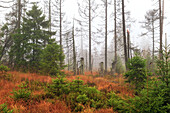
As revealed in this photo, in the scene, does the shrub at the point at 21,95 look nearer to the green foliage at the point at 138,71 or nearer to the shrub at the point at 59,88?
the shrub at the point at 59,88

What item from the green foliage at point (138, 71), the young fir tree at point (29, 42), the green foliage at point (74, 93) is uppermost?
the young fir tree at point (29, 42)

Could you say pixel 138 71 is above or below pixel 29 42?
below

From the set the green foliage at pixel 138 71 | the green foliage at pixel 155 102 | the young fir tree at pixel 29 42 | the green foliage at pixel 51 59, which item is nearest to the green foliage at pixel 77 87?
the green foliage at pixel 155 102

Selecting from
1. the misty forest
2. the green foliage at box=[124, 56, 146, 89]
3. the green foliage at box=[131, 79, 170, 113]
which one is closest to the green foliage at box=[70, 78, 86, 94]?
the misty forest

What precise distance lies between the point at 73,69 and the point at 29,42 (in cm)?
621

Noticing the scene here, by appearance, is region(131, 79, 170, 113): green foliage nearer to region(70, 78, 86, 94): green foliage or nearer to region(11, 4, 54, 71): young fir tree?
region(70, 78, 86, 94): green foliage

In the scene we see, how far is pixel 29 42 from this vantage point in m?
10.6

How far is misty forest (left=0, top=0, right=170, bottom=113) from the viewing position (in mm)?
3346

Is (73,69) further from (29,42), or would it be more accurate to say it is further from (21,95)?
(21,95)

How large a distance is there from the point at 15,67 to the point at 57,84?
7802mm

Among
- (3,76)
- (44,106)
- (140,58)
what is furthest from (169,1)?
(3,76)

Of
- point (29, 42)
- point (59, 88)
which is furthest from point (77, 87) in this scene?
point (29, 42)

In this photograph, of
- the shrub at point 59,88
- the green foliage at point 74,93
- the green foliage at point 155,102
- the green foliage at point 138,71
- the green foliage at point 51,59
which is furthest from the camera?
the green foliage at point 51,59

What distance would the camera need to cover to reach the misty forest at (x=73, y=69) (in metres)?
3.35
